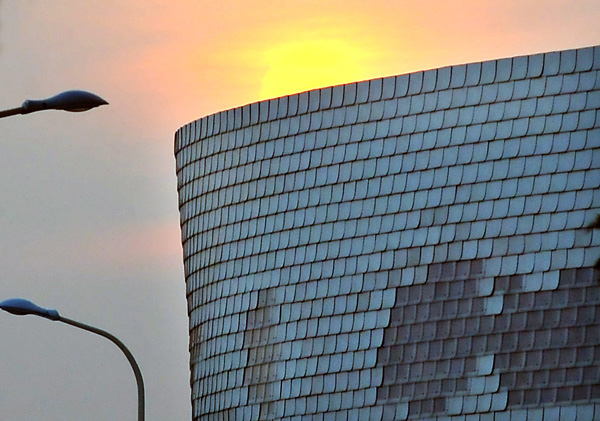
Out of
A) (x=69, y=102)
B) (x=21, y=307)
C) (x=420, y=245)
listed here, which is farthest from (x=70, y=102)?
(x=420, y=245)

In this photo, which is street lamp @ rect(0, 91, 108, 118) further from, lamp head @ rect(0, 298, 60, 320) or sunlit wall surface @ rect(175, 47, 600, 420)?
sunlit wall surface @ rect(175, 47, 600, 420)

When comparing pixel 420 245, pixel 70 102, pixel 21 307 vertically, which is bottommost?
pixel 420 245

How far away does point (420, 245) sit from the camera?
2784cm

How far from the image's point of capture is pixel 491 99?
27.0 meters

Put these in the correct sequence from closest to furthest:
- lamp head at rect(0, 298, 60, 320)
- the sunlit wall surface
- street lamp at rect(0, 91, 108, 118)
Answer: street lamp at rect(0, 91, 108, 118)
lamp head at rect(0, 298, 60, 320)
the sunlit wall surface

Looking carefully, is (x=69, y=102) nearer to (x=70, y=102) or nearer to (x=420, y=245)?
(x=70, y=102)

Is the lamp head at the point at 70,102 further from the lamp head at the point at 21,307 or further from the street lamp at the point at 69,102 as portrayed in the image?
the lamp head at the point at 21,307

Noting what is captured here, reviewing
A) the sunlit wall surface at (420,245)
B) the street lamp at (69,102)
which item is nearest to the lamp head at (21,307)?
the street lamp at (69,102)

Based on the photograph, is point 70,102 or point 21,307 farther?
point 21,307

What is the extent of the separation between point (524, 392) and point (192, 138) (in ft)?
35.1

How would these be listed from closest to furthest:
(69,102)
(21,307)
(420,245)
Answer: (69,102) → (21,307) → (420,245)

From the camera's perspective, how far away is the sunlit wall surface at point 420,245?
26500mm

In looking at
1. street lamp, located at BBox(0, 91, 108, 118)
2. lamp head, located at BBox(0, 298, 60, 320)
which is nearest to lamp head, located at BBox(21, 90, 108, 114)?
street lamp, located at BBox(0, 91, 108, 118)

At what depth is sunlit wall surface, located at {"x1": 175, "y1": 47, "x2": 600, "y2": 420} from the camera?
26500mm
